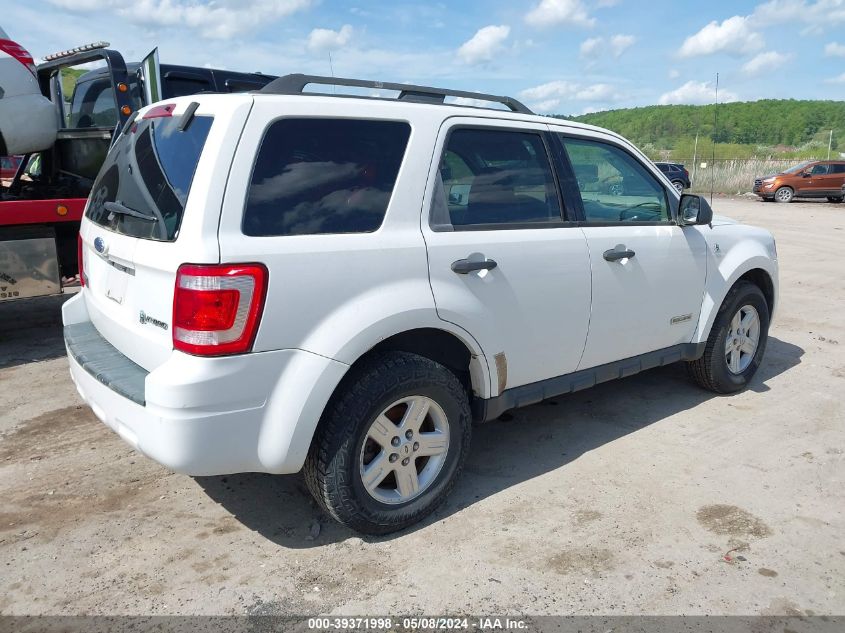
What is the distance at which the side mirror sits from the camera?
14.0 ft

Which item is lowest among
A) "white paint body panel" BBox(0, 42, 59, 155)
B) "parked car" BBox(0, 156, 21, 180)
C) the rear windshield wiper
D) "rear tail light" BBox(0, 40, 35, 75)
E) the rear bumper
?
the rear bumper

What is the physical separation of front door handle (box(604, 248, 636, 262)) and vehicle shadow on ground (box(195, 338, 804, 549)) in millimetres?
1147

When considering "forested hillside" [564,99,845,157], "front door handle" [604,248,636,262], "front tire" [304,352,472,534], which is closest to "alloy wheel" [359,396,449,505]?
"front tire" [304,352,472,534]

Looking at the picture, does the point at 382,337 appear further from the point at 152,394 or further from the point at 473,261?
the point at 152,394

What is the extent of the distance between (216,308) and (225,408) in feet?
1.24

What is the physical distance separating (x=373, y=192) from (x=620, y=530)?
6.32 feet

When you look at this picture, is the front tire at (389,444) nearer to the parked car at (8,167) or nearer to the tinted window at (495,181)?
the tinted window at (495,181)

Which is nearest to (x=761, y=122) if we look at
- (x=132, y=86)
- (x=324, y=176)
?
(x=132, y=86)

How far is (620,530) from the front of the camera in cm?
324

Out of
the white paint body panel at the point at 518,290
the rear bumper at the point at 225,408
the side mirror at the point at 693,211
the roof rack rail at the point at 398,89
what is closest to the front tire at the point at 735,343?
the side mirror at the point at 693,211

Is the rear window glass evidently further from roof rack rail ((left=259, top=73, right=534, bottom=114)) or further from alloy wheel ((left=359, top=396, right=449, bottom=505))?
alloy wheel ((left=359, top=396, right=449, bottom=505))

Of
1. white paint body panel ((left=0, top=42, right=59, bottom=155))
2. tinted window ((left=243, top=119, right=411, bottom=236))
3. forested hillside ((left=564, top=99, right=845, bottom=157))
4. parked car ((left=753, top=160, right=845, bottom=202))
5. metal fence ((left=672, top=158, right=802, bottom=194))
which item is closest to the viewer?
tinted window ((left=243, top=119, right=411, bottom=236))

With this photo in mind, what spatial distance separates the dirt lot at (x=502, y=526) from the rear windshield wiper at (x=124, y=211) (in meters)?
1.44

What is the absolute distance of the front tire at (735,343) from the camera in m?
4.76
